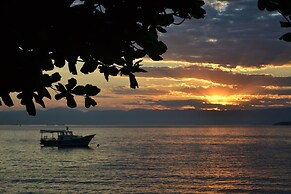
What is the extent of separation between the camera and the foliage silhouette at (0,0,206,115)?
2.51 m

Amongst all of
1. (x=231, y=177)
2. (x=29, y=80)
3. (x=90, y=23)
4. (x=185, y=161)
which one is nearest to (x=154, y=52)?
(x=90, y=23)

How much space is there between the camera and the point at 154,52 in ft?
10.4

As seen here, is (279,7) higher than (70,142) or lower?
higher

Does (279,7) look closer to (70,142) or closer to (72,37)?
(72,37)

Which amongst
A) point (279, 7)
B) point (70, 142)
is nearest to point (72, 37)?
point (279, 7)

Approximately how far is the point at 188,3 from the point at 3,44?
1242mm

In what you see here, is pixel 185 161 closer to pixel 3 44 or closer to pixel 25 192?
pixel 25 192

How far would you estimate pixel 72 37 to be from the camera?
2.68 m

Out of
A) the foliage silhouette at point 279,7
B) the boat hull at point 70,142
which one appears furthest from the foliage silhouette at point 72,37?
the boat hull at point 70,142

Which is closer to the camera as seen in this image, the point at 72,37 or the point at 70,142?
the point at 72,37

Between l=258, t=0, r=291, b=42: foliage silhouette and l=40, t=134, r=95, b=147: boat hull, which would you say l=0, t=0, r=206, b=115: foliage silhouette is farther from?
l=40, t=134, r=95, b=147: boat hull

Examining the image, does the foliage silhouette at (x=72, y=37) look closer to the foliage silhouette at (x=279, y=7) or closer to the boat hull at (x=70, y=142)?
the foliage silhouette at (x=279, y=7)

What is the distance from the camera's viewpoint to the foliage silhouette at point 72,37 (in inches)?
98.7

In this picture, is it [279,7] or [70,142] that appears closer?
[279,7]
